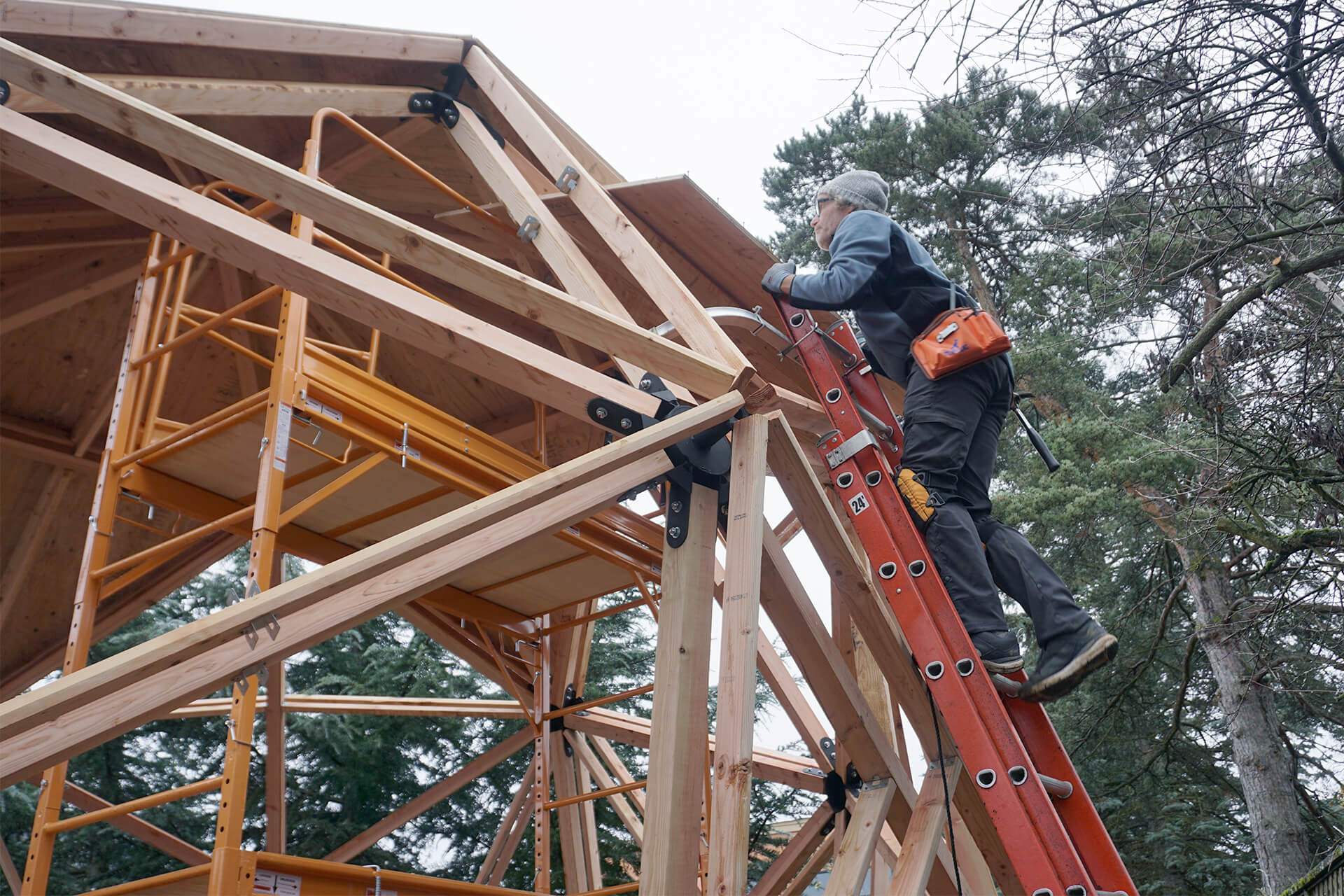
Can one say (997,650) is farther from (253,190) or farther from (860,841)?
(253,190)

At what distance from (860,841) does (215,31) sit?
421cm

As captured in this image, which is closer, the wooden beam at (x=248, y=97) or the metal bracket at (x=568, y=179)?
the wooden beam at (x=248, y=97)

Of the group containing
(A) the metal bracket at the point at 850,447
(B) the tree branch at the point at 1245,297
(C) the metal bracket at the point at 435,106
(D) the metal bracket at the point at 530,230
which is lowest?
(A) the metal bracket at the point at 850,447

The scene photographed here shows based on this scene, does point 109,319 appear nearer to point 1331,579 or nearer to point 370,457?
point 370,457

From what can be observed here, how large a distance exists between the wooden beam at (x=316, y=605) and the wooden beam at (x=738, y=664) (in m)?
0.19

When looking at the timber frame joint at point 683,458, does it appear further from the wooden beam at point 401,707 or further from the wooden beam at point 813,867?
the wooden beam at point 401,707

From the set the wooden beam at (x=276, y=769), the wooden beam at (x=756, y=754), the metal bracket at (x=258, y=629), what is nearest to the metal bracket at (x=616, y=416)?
the metal bracket at (x=258, y=629)

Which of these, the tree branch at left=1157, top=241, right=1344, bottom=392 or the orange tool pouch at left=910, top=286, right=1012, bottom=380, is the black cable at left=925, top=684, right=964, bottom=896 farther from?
the tree branch at left=1157, top=241, right=1344, bottom=392

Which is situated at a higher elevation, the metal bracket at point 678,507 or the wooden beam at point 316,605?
the metal bracket at point 678,507

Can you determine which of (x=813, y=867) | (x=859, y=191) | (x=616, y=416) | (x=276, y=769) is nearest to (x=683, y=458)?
(x=616, y=416)

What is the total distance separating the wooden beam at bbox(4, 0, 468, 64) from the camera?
4.17 m

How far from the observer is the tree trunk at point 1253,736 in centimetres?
1006

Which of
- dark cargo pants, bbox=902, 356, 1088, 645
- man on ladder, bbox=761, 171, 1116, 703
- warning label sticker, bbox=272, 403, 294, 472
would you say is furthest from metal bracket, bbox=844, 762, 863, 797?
warning label sticker, bbox=272, 403, 294, 472

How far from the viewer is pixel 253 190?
10.2 feet
